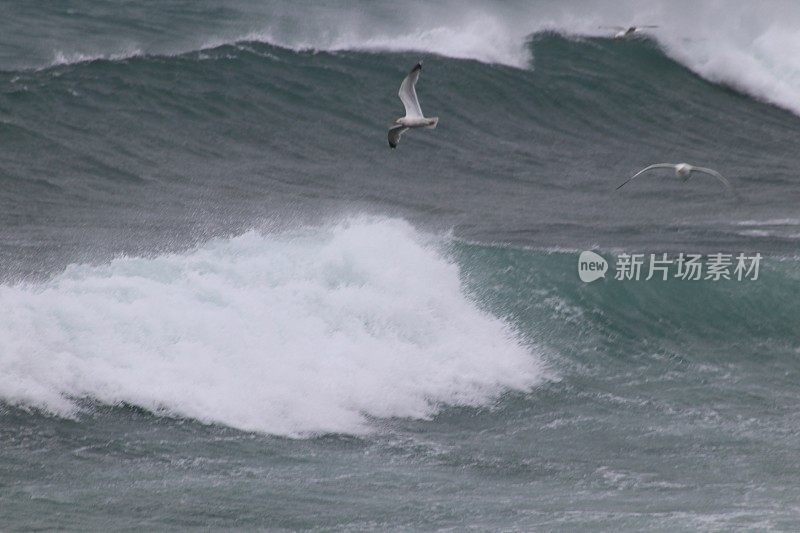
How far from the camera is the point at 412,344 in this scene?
1877 centimetres

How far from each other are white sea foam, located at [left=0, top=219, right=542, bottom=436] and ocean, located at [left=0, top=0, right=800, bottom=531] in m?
0.04

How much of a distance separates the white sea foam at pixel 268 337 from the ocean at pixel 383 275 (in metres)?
0.04

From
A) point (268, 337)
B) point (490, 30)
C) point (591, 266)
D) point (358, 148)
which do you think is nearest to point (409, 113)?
point (268, 337)

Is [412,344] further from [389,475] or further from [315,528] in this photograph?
[315,528]

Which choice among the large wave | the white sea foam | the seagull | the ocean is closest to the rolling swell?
the ocean

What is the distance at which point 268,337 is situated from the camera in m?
18.0

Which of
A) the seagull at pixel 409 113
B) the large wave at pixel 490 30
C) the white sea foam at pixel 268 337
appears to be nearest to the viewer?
the seagull at pixel 409 113

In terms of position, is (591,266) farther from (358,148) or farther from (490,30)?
(490,30)

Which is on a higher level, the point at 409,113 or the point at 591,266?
the point at 409,113

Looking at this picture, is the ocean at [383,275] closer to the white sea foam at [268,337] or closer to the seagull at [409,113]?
the white sea foam at [268,337]

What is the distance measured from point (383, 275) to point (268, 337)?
230 cm

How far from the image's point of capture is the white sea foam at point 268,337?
53.9ft

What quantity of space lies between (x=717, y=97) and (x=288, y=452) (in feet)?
58.9

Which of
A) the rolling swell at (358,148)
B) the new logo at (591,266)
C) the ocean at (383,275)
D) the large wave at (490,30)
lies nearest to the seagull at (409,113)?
the ocean at (383,275)
